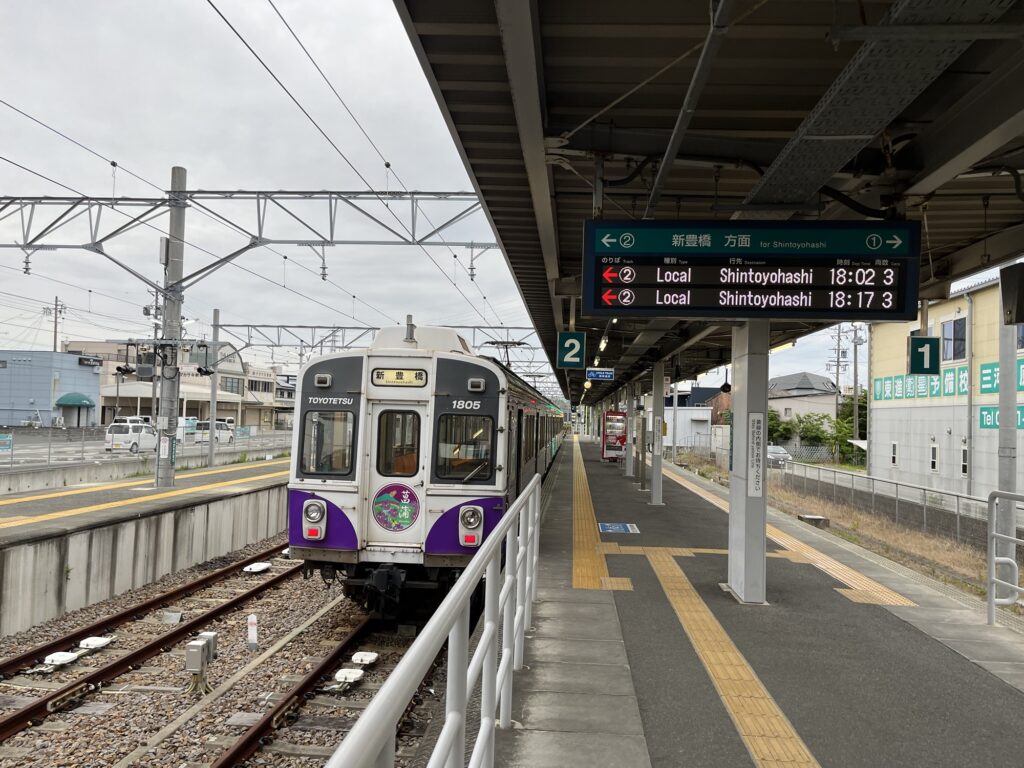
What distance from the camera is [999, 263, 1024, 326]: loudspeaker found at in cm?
614

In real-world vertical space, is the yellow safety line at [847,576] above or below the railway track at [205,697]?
above

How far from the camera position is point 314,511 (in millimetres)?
7316

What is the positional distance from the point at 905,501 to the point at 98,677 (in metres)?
15.0

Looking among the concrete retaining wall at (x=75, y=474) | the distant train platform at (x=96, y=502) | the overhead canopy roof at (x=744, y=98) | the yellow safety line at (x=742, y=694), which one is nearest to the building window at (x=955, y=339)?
the overhead canopy roof at (x=744, y=98)

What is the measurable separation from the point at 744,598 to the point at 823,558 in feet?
10.2

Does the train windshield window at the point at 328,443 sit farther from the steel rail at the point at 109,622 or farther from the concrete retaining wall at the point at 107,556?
the concrete retaining wall at the point at 107,556

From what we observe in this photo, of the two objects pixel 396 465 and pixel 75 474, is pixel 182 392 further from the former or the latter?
pixel 396 465

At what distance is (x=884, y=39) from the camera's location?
3289mm

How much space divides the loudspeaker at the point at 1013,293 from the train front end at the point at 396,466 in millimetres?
4609

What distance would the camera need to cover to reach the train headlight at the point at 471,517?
733 centimetres

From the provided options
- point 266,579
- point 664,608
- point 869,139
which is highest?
point 869,139

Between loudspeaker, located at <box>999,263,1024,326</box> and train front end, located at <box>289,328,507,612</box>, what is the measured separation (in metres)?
4.61

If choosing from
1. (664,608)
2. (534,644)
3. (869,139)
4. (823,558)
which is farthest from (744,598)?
(869,139)

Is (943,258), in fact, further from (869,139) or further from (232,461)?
(232,461)
